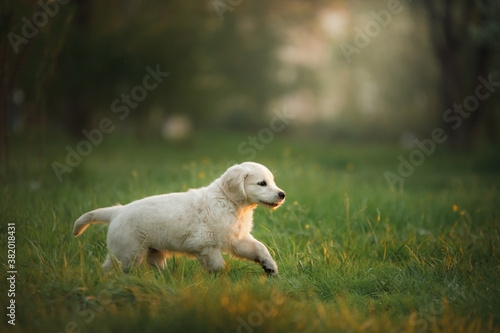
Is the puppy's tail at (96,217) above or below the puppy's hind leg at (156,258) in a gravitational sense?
above

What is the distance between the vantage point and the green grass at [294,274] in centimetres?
332

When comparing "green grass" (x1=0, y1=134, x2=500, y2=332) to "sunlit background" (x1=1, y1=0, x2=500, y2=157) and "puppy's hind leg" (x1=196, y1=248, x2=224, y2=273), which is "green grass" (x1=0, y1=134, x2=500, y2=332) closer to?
"puppy's hind leg" (x1=196, y1=248, x2=224, y2=273)

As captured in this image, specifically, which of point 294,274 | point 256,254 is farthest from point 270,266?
point 294,274

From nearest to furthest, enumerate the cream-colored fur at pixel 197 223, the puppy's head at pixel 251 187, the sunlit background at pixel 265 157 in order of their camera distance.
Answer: the sunlit background at pixel 265 157 < the cream-colored fur at pixel 197 223 < the puppy's head at pixel 251 187

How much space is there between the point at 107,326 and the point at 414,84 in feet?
92.5

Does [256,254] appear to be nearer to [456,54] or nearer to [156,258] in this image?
[156,258]

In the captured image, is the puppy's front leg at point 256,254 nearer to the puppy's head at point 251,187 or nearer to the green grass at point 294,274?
the green grass at point 294,274

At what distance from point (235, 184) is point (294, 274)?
114cm

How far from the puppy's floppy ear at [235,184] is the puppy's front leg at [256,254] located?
0.48 metres

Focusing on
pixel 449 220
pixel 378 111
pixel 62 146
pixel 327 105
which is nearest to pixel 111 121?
pixel 62 146

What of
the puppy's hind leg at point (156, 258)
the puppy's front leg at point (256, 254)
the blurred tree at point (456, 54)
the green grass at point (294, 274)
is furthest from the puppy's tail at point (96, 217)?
the blurred tree at point (456, 54)

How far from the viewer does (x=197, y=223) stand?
4.46 metres

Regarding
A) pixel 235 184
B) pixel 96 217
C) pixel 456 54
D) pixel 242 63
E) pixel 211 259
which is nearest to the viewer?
pixel 211 259

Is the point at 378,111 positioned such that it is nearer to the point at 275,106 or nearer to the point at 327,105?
the point at 275,106
